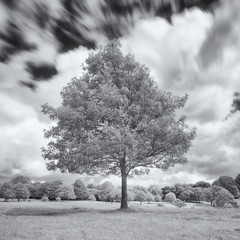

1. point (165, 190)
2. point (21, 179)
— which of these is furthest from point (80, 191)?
point (165, 190)

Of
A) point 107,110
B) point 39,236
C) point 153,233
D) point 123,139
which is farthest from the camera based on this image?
point 107,110

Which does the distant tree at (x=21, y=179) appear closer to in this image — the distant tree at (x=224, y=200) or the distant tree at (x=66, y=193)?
the distant tree at (x=66, y=193)

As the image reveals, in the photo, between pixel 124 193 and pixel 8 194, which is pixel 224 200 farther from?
pixel 8 194

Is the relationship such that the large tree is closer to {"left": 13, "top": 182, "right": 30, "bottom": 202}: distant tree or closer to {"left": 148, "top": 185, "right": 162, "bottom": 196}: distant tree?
{"left": 13, "top": 182, "right": 30, "bottom": 202}: distant tree

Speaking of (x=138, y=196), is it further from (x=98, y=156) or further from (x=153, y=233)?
(x=153, y=233)

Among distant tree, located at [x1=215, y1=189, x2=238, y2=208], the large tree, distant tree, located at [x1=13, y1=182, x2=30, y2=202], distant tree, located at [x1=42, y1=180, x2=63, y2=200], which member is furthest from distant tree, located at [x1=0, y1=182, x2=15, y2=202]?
the large tree

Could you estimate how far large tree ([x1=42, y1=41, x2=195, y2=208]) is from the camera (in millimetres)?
20875

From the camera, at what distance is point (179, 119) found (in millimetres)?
23906

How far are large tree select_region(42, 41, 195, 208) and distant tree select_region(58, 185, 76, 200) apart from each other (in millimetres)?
Result: 73978

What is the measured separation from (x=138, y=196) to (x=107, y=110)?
8883 centimetres

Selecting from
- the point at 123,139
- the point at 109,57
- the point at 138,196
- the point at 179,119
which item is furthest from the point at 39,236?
the point at 138,196

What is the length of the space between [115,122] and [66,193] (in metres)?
78.8

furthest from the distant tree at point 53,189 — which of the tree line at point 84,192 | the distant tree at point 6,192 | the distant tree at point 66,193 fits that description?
the distant tree at point 6,192

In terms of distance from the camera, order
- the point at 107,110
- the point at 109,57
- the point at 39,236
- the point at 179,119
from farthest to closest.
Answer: the point at 109,57, the point at 179,119, the point at 107,110, the point at 39,236
